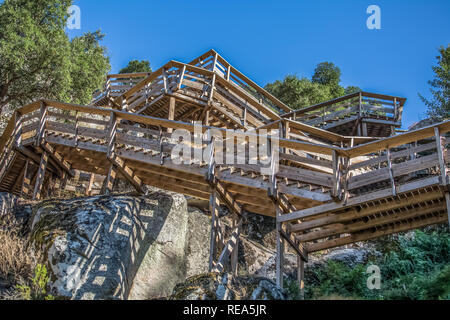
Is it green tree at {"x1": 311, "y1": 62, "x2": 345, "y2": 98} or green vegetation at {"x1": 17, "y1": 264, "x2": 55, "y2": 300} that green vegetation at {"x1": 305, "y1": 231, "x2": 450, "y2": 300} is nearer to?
green vegetation at {"x1": 17, "y1": 264, "x2": 55, "y2": 300}

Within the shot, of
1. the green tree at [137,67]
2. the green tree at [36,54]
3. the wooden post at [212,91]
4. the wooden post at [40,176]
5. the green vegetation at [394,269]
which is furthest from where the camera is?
the green tree at [137,67]

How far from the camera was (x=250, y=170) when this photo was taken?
13.5m

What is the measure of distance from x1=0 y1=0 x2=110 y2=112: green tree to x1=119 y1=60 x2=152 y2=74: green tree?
17793 mm

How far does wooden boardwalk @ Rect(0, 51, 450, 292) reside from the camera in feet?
38.5

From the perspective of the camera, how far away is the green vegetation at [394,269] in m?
12.5

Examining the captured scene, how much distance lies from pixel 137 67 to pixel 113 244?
30585mm

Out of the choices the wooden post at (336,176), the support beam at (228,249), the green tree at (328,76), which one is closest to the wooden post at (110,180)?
the support beam at (228,249)

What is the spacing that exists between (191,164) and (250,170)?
1.87 metres

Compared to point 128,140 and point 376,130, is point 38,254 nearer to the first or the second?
point 128,140

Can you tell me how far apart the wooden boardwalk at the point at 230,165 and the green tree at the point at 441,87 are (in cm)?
600

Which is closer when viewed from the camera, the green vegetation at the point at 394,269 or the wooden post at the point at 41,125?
the green vegetation at the point at 394,269

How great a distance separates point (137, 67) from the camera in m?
41.1

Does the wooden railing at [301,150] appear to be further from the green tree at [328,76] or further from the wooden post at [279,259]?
the green tree at [328,76]

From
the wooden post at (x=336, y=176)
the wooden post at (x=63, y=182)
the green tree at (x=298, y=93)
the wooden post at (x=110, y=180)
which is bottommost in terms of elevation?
the wooden post at (x=336, y=176)
